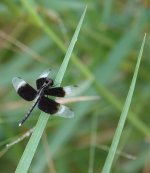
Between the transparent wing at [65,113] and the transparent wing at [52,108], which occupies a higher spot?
the transparent wing at [52,108]

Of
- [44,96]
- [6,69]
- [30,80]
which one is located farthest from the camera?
[6,69]

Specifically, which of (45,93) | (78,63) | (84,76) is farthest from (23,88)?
(84,76)

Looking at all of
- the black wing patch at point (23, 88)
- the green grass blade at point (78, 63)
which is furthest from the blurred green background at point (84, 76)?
the black wing patch at point (23, 88)

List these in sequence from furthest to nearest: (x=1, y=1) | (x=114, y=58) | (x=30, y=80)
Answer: (x=30, y=80), (x=114, y=58), (x=1, y=1)

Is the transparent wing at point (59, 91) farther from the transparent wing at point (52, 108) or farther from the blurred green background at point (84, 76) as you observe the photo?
the blurred green background at point (84, 76)

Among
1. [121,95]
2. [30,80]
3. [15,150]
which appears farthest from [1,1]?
[121,95]

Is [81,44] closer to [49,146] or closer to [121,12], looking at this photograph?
[121,12]
